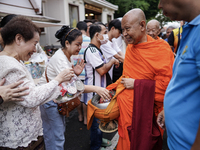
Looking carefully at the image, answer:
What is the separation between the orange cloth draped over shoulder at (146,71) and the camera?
1.64 metres

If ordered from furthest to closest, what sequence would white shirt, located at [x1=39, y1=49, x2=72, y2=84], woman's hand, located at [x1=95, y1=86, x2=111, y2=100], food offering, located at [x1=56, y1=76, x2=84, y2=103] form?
woman's hand, located at [x1=95, y1=86, x2=111, y2=100], white shirt, located at [x1=39, y1=49, x2=72, y2=84], food offering, located at [x1=56, y1=76, x2=84, y2=103]

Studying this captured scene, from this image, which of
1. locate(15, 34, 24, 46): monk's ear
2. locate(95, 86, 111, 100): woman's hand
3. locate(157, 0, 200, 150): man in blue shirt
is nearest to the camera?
locate(157, 0, 200, 150): man in blue shirt

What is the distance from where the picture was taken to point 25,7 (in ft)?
15.2

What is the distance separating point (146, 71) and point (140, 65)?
10cm

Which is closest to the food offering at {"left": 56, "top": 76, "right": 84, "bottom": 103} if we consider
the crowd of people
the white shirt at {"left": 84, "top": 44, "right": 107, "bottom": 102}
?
the crowd of people

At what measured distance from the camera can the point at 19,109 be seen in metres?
1.29

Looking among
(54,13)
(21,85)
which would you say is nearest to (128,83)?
(21,85)

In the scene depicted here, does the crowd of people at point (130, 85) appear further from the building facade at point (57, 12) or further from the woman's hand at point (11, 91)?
the building facade at point (57, 12)

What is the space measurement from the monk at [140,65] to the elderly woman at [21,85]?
896mm

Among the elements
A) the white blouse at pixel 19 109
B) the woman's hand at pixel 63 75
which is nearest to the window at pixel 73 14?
the woman's hand at pixel 63 75

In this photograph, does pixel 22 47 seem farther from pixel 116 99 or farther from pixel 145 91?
pixel 145 91

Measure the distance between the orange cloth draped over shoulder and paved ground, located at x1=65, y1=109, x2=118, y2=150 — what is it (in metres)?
1.17

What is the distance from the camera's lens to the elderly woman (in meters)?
1.20

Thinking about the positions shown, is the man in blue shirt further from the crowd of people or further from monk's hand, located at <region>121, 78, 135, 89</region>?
monk's hand, located at <region>121, 78, 135, 89</region>
